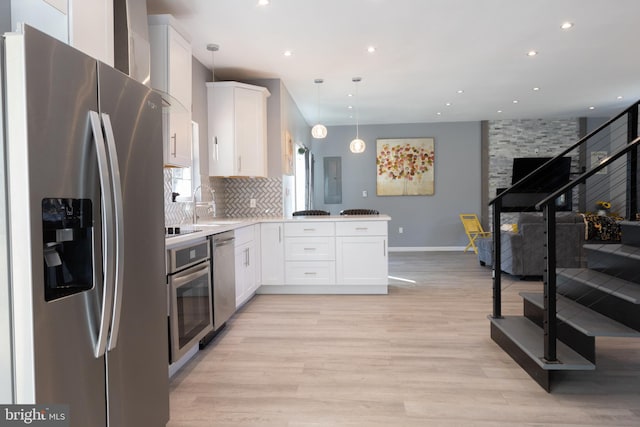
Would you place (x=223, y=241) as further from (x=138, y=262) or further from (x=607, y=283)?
(x=607, y=283)

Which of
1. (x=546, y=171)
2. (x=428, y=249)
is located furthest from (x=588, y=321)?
(x=546, y=171)

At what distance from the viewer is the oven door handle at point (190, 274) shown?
239 cm

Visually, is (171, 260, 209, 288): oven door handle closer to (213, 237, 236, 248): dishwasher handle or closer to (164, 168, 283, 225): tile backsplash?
(213, 237, 236, 248): dishwasher handle

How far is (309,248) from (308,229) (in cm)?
22

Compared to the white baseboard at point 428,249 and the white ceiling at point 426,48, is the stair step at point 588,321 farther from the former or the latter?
the white baseboard at point 428,249

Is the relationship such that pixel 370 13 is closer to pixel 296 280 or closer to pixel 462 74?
pixel 462 74

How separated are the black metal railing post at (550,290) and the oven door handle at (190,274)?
2.12 meters

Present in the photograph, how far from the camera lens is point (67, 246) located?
1.30 metres

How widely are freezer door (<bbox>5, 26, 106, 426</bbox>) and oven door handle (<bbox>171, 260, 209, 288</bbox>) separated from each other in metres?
1.06

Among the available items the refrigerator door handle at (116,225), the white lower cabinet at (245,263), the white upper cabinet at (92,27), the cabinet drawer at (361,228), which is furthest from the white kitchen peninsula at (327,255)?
the refrigerator door handle at (116,225)

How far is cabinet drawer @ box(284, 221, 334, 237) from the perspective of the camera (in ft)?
15.4

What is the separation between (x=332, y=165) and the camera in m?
9.14

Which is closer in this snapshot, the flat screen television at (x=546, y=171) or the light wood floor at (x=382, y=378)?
the light wood floor at (x=382, y=378)

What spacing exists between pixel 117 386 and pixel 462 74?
5494mm
